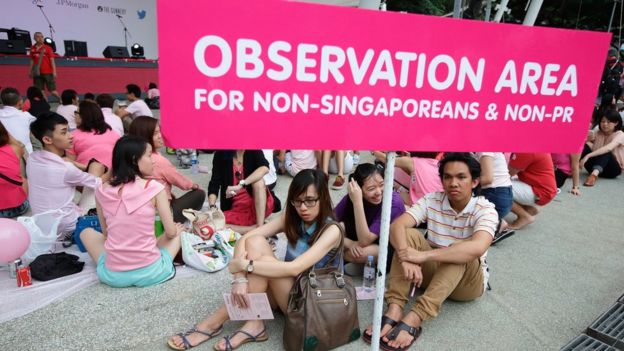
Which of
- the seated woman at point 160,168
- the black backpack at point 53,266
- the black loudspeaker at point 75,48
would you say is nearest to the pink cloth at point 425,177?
the seated woman at point 160,168

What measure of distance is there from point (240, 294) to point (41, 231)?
200 centimetres

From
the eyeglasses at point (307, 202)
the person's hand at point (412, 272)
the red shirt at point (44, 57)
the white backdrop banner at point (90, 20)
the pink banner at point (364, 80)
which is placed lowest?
Answer: the person's hand at point (412, 272)

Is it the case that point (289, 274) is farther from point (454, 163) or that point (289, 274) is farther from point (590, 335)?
point (590, 335)

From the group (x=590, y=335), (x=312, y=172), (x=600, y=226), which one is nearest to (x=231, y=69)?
(x=312, y=172)

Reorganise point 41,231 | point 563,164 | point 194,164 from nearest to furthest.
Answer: point 41,231, point 563,164, point 194,164

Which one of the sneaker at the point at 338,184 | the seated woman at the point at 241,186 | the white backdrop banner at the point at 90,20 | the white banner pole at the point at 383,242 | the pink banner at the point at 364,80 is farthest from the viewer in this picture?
the white backdrop banner at the point at 90,20

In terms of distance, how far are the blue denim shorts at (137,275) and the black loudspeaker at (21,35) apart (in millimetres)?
11323

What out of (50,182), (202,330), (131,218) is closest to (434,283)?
(202,330)

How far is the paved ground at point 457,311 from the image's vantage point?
227 centimetres

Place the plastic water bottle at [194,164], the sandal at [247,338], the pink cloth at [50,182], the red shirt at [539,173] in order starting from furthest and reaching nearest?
1. the plastic water bottle at [194,164]
2. the red shirt at [539,173]
3. the pink cloth at [50,182]
4. the sandal at [247,338]

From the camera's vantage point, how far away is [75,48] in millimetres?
11914

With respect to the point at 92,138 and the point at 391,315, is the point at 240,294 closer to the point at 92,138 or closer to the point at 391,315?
the point at 391,315

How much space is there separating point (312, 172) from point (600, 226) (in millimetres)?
3592

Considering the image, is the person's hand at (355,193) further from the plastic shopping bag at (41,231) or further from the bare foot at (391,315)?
the plastic shopping bag at (41,231)
